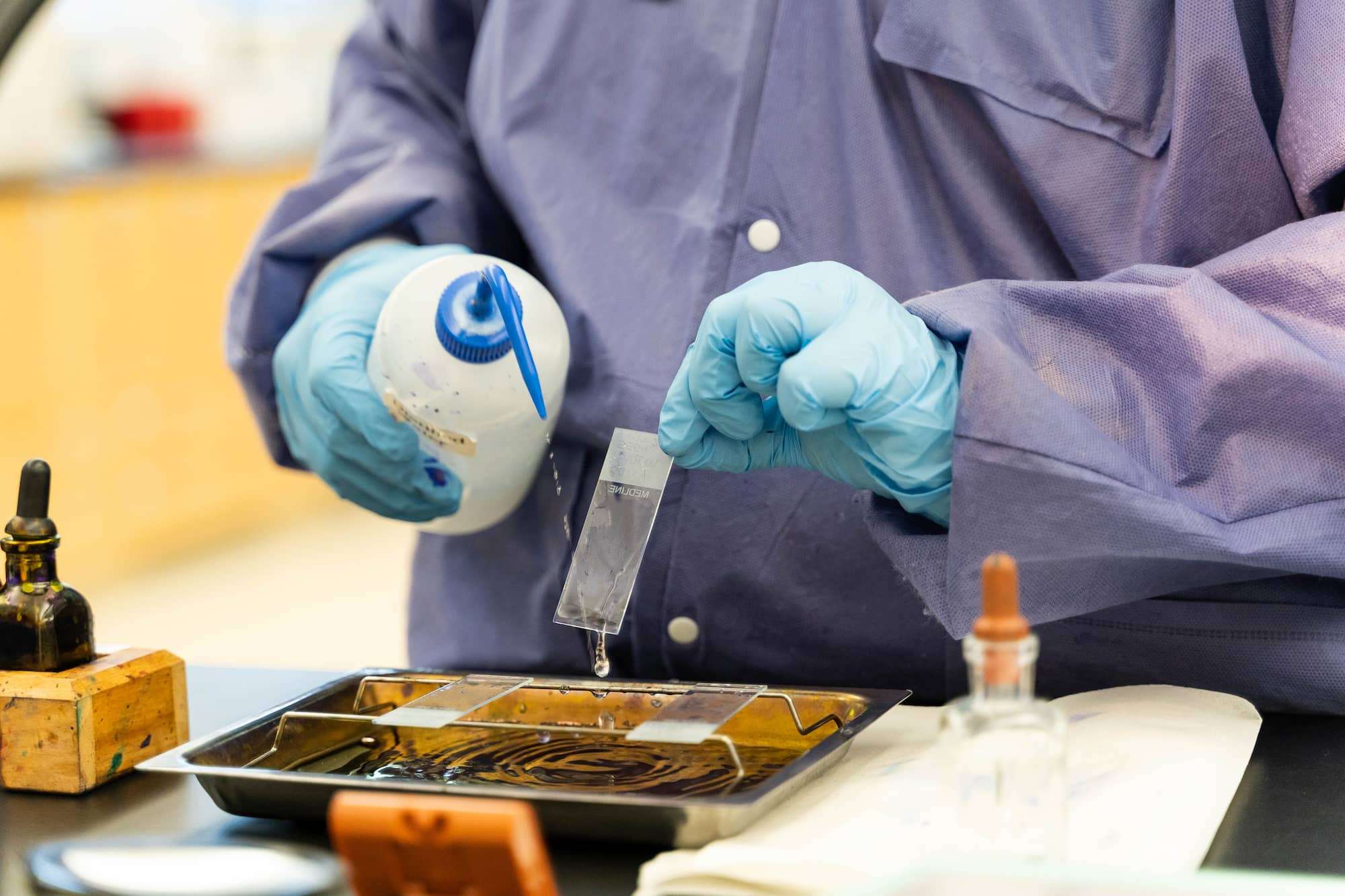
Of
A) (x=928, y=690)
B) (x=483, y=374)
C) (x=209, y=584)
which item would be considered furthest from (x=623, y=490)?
(x=209, y=584)

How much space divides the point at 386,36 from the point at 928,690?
2.70 feet

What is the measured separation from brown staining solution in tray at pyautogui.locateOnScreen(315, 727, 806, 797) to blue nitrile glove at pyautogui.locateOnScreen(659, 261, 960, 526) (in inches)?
7.7

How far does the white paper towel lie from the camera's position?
735 mm

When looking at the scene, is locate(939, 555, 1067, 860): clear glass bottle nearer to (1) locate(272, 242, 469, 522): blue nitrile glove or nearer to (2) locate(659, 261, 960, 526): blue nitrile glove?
(2) locate(659, 261, 960, 526): blue nitrile glove

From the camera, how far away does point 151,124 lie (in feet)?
13.8

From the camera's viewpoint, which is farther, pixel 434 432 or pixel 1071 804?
pixel 434 432

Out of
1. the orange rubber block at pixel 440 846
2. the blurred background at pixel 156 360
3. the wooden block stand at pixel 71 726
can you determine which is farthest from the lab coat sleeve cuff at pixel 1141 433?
the blurred background at pixel 156 360

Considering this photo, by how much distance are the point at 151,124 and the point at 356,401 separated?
344 cm

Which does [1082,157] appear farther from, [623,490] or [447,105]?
[447,105]

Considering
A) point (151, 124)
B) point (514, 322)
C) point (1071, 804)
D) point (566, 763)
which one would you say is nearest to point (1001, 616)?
point (1071, 804)

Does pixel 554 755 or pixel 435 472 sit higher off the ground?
pixel 435 472

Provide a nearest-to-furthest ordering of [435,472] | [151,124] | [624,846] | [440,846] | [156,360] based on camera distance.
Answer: [440,846] < [624,846] < [435,472] < [156,360] < [151,124]

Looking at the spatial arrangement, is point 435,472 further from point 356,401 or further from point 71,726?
point 71,726

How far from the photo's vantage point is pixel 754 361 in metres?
0.88
